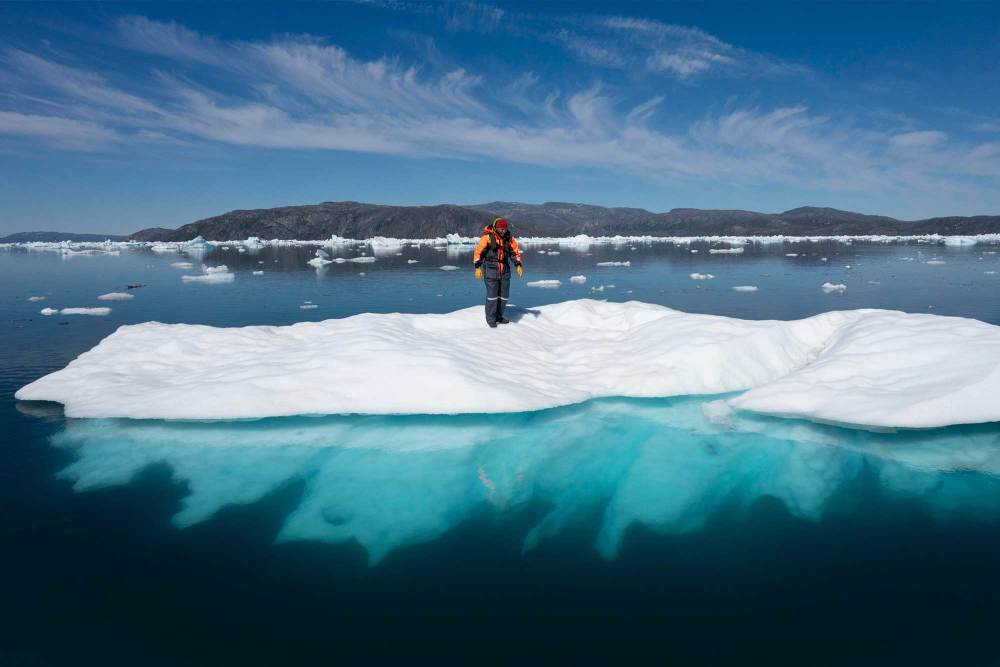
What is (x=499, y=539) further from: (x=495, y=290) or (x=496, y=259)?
(x=496, y=259)

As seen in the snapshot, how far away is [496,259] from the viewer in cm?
1335

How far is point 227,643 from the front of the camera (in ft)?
12.9

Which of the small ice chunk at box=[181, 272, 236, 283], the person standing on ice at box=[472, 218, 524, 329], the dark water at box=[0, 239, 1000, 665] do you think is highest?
the person standing on ice at box=[472, 218, 524, 329]

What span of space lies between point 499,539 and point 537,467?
1746 mm

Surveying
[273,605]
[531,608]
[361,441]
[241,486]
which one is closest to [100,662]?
[273,605]

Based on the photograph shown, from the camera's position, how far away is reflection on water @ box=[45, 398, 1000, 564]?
19.0ft

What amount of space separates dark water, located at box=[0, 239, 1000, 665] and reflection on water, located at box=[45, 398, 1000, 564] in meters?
0.04

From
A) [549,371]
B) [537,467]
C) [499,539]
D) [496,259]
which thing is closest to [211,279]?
[496,259]

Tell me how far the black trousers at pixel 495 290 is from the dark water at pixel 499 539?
5073 millimetres

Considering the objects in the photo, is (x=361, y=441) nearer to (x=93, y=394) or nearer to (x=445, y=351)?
(x=445, y=351)

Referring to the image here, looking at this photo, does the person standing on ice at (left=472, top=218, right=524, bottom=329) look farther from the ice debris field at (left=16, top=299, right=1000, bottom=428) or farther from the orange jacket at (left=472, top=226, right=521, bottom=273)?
the ice debris field at (left=16, top=299, right=1000, bottom=428)

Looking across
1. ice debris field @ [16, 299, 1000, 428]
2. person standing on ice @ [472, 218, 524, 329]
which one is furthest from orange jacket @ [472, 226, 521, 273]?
ice debris field @ [16, 299, 1000, 428]

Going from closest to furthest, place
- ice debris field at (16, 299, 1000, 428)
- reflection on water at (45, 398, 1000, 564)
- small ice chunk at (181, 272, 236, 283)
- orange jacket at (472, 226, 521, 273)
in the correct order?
reflection on water at (45, 398, 1000, 564) < ice debris field at (16, 299, 1000, 428) < orange jacket at (472, 226, 521, 273) < small ice chunk at (181, 272, 236, 283)

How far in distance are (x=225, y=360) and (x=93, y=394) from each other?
2.26 meters
